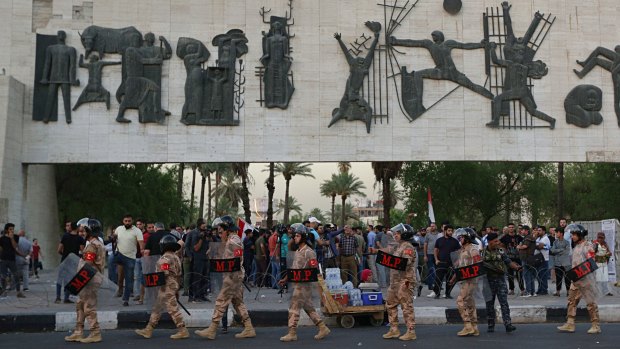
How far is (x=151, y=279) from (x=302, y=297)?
2.31m

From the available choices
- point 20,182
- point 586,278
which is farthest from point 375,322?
point 20,182

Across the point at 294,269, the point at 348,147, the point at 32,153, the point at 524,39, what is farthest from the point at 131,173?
the point at 294,269

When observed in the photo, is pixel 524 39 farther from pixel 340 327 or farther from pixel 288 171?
pixel 288 171

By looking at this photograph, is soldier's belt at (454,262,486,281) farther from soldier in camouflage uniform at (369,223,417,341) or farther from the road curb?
the road curb

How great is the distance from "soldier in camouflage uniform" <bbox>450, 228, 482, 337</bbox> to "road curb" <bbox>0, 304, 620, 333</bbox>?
2.19 meters

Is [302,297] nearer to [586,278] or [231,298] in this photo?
[231,298]

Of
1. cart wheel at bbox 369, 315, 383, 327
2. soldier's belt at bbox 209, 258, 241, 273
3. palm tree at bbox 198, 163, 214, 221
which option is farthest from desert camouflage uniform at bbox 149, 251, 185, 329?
palm tree at bbox 198, 163, 214, 221

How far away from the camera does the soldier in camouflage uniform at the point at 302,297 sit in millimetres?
11406

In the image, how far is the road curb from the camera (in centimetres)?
1325

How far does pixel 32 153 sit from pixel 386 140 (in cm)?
1224

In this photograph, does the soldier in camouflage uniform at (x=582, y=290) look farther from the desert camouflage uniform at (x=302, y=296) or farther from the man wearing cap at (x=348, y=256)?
the man wearing cap at (x=348, y=256)

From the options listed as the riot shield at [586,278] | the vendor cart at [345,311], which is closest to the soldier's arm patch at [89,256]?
the vendor cart at [345,311]

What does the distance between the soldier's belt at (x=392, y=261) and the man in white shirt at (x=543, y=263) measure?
734cm

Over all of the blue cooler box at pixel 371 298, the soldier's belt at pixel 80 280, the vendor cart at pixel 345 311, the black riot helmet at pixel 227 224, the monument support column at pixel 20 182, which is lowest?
the vendor cart at pixel 345 311
